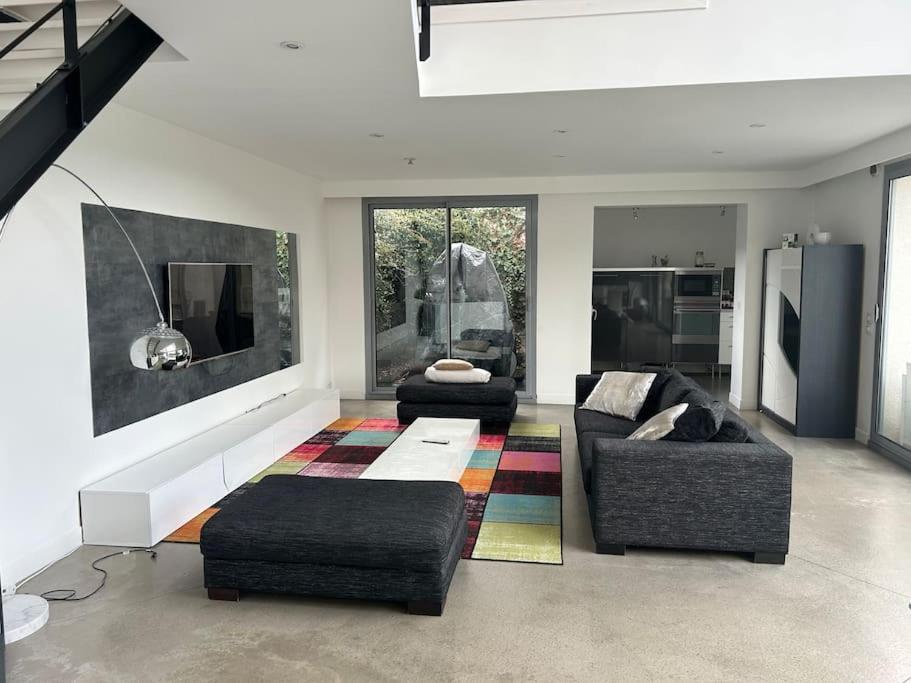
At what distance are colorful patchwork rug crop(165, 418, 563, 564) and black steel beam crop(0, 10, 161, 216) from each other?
218cm

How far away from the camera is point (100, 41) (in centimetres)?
277

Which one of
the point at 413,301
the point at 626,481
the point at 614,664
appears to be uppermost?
the point at 413,301

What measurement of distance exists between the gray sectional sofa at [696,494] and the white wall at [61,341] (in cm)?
275

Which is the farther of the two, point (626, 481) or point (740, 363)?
point (740, 363)

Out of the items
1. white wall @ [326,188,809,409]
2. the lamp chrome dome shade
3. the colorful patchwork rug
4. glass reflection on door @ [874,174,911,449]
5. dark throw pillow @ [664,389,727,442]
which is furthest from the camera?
white wall @ [326,188,809,409]

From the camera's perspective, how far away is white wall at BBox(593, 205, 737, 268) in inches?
399

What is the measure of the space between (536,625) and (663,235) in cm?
824

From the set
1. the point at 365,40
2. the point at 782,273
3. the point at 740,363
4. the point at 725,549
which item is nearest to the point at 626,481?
the point at 725,549

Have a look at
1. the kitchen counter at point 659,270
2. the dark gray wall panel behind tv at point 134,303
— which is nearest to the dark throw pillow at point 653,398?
the dark gray wall panel behind tv at point 134,303

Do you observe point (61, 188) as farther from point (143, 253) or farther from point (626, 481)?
point (626, 481)

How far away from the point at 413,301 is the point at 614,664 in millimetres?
5655

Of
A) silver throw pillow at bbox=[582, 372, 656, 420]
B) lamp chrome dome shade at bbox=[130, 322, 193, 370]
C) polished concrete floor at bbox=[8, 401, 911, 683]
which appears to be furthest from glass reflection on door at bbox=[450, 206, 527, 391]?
lamp chrome dome shade at bbox=[130, 322, 193, 370]

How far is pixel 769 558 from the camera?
3543mm

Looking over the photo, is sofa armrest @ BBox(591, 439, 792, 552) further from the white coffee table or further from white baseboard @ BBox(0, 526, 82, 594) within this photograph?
white baseboard @ BBox(0, 526, 82, 594)
